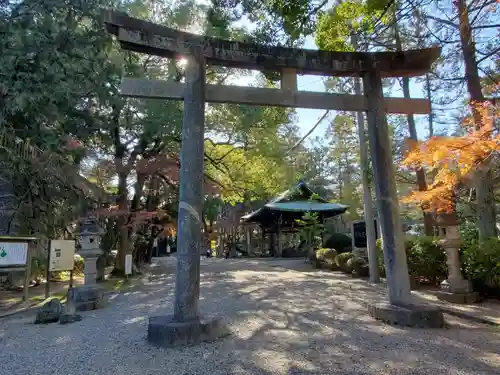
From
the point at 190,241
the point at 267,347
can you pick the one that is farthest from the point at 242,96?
the point at 267,347

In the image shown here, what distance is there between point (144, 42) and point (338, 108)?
3.11 meters

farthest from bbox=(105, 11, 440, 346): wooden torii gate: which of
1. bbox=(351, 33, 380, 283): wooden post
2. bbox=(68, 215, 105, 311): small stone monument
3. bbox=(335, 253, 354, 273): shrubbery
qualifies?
bbox=(335, 253, 354, 273): shrubbery

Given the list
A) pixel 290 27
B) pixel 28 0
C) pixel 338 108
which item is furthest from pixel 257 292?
pixel 28 0

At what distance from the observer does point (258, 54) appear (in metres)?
5.48

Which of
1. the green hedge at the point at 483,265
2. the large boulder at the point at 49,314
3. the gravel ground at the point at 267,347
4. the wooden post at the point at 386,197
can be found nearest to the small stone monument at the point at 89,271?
the gravel ground at the point at 267,347

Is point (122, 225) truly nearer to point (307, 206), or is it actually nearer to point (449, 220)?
point (307, 206)

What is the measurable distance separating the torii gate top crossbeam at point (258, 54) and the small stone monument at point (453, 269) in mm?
3197

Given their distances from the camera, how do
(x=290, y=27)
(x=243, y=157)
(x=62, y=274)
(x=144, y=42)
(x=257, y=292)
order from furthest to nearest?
(x=243, y=157) < (x=62, y=274) < (x=257, y=292) < (x=290, y=27) < (x=144, y=42)

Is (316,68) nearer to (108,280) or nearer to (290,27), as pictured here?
(290,27)

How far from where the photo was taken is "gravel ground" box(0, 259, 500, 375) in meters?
3.62

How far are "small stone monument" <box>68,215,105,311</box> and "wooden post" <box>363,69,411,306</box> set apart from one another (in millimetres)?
5830

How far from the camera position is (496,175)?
965cm

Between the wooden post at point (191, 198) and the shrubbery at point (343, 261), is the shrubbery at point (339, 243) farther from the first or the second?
the wooden post at point (191, 198)

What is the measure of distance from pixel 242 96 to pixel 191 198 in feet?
5.80
